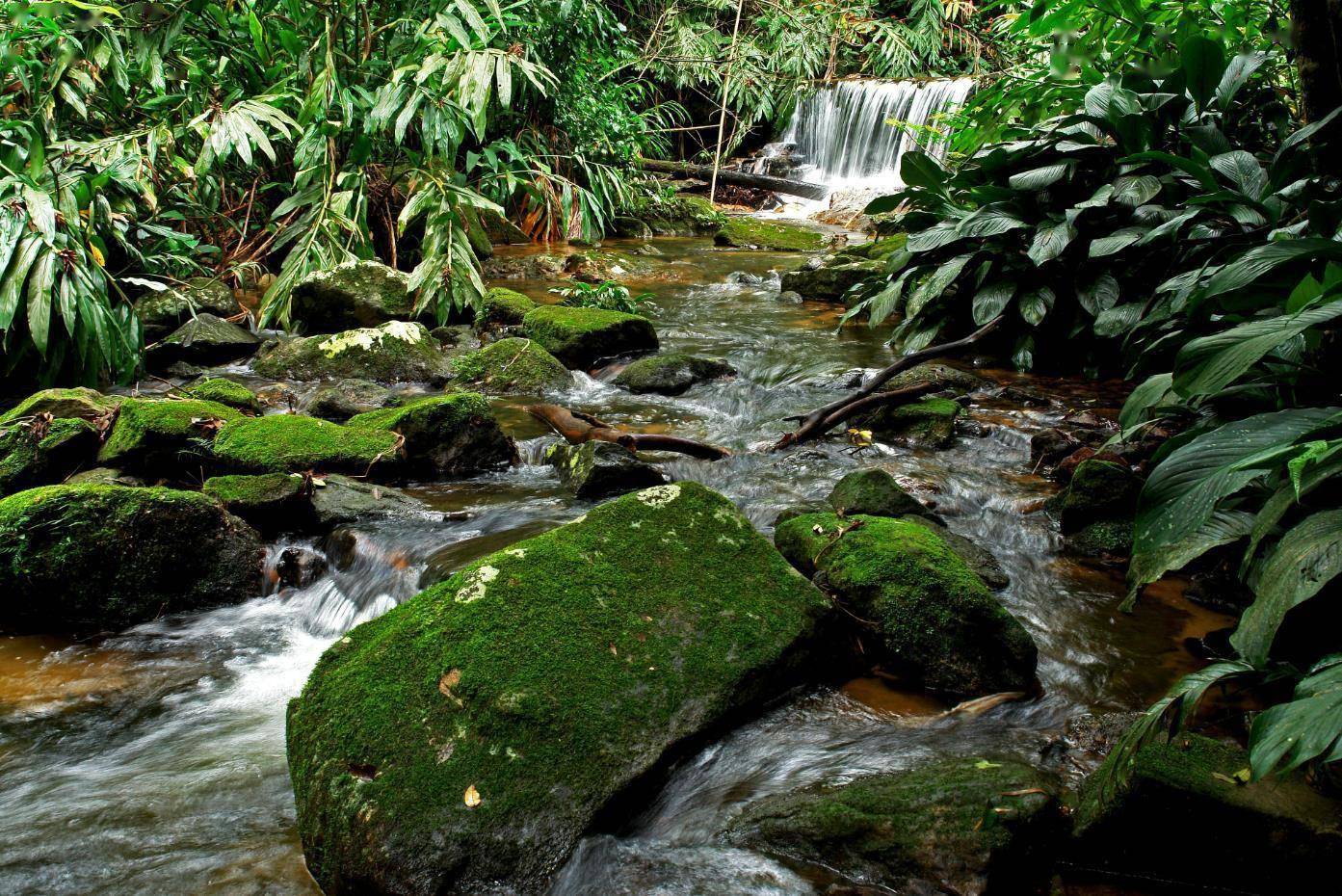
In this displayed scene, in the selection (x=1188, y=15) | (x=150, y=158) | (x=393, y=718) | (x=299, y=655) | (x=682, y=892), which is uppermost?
(x=1188, y=15)

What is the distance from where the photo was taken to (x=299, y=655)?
2.87 metres

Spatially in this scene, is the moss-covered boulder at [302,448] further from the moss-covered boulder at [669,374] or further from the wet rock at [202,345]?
the wet rock at [202,345]

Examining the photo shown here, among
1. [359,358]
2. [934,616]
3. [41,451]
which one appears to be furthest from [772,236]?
[934,616]

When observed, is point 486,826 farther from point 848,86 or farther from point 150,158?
point 848,86

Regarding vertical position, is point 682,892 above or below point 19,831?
above

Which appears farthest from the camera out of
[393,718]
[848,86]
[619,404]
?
[848,86]

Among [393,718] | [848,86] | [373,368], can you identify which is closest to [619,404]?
[373,368]

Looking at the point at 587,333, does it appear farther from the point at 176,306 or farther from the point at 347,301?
the point at 176,306

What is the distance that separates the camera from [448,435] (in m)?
4.10

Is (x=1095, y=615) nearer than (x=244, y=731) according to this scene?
No

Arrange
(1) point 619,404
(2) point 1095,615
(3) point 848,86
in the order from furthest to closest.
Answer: (3) point 848,86
(1) point 619,404
(2) point 1095,615

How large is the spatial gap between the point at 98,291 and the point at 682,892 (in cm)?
462

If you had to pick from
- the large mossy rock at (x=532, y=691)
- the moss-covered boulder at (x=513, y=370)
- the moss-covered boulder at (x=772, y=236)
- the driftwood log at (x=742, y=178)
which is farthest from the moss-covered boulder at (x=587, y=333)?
the driftwood log at (x=742, y=178)

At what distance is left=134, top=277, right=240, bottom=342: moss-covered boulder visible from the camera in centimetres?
604
